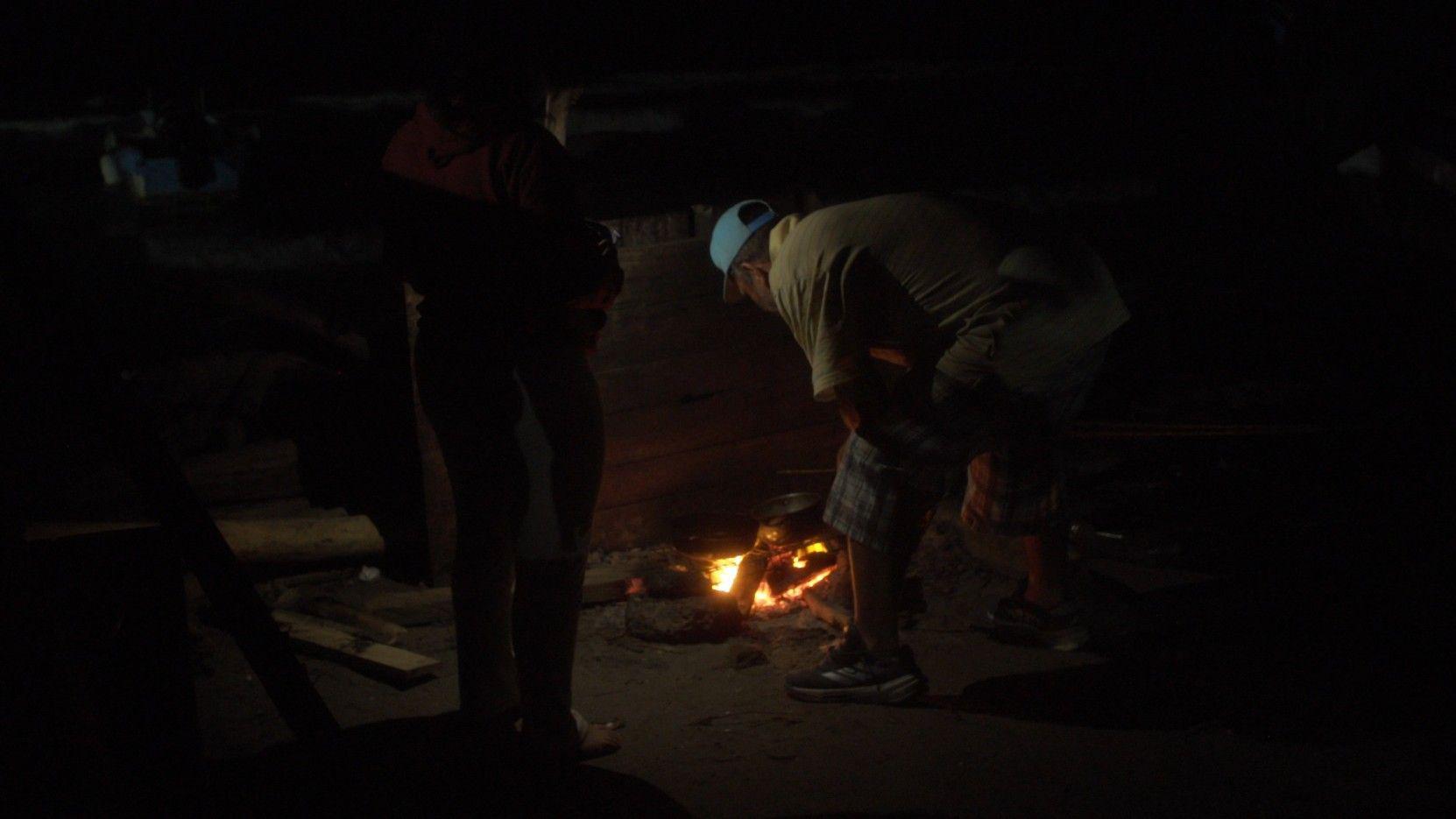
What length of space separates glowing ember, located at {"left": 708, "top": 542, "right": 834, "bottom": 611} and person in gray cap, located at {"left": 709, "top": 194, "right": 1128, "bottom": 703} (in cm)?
117

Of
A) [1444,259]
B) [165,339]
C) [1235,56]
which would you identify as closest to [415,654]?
[165,339]

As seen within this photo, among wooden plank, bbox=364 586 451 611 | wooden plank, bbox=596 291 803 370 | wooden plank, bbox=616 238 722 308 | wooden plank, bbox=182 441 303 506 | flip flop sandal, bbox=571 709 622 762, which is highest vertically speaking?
wooden plank, bbox=616 238 722 308

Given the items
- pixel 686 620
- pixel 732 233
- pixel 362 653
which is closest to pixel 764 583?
pixel 686 620

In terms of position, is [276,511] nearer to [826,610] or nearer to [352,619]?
[352,619]

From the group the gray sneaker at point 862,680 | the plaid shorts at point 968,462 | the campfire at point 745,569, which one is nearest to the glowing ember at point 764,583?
the campfire at point 745,569

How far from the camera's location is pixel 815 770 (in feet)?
14.4

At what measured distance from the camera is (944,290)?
500 cm

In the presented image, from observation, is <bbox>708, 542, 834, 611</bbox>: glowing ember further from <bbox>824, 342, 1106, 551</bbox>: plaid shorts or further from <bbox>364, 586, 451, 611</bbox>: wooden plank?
<bbox>364, 586, 451, 611</bbox>: wooden plank

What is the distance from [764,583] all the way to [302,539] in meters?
2.71

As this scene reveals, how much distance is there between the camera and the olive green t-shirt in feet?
15.9

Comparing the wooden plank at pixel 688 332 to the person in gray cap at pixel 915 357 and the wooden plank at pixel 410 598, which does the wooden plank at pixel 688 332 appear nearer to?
the wooden plank at pixel 410 598

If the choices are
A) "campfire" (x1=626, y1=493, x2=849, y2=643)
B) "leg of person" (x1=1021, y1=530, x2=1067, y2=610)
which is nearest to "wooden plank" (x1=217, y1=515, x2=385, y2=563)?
"campfire" (x1=626, y1=493, x2=849, y2=643)

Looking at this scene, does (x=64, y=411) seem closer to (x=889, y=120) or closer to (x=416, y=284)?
(x=416, y=284)

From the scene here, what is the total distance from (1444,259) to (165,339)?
10684mm
